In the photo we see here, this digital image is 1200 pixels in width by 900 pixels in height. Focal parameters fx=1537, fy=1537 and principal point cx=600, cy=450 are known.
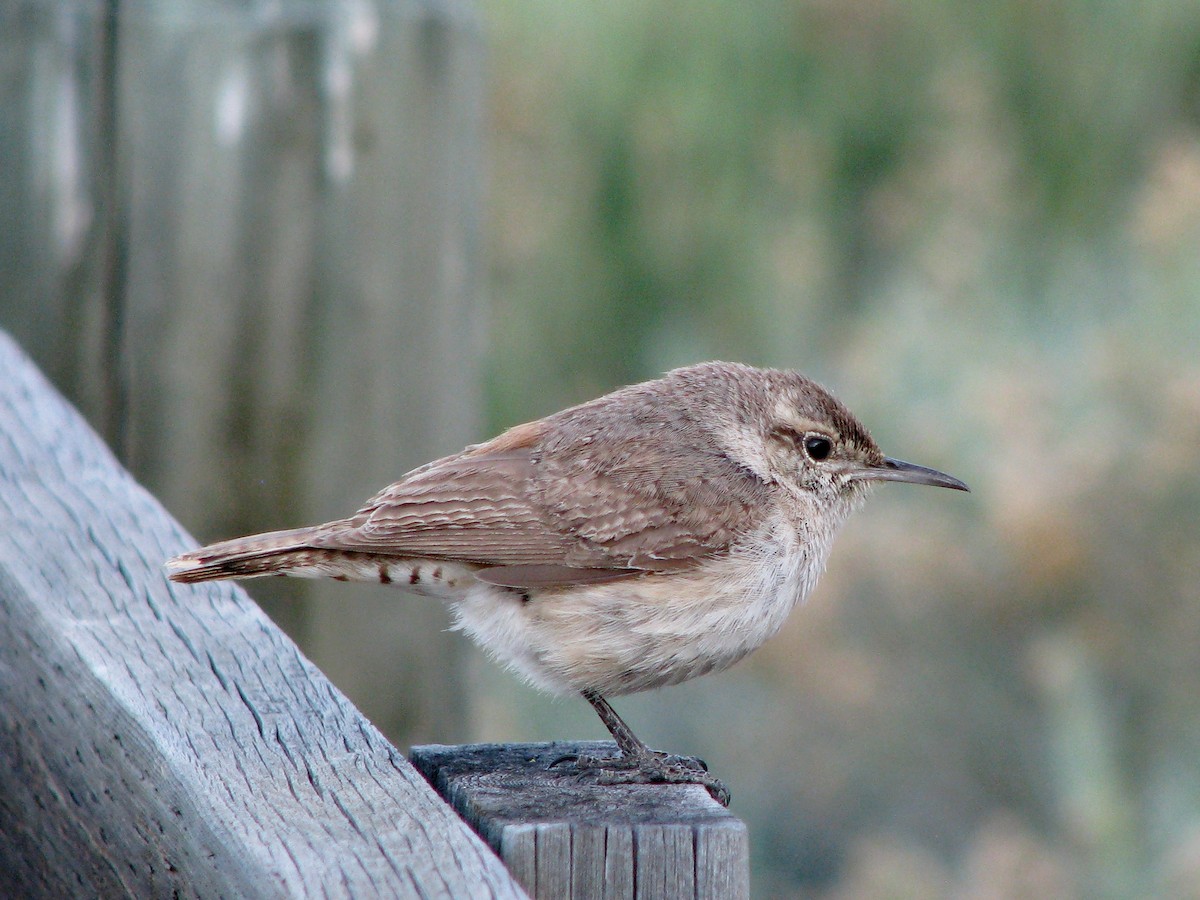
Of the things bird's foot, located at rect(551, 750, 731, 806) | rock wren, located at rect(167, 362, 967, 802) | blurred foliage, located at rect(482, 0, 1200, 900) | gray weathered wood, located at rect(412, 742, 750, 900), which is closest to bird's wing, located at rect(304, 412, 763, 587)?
rock wren, located at rect(167, 362, 967, 802)

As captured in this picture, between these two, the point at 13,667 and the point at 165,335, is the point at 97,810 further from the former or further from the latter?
the point at 165,335

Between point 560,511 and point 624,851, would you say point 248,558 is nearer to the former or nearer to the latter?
point 560,511

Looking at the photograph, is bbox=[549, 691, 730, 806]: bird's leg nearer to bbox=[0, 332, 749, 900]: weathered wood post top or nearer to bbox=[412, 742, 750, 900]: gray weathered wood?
bbox=[0, 332, 749, 900]: weathered wood post top

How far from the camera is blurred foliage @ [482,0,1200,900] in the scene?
702 cm

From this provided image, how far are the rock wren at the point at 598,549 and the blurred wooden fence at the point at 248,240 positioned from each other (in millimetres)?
402

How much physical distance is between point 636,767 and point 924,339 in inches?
193

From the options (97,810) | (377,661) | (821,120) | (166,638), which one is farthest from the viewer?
(821,120)

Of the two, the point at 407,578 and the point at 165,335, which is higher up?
the point at 165,335

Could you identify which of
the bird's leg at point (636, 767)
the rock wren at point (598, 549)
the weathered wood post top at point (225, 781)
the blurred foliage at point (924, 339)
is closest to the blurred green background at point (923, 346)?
the blurred foliage at point (924, 339)

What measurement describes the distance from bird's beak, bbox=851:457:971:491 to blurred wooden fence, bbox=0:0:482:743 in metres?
1.22

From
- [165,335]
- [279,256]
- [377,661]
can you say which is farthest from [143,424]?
[377,661]

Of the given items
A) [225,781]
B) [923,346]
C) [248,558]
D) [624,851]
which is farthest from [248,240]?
[923,346]

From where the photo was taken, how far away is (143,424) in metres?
3.95

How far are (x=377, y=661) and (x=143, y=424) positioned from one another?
87 cm
